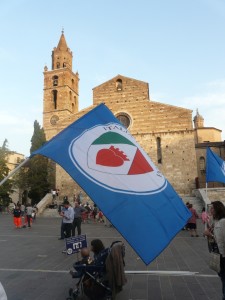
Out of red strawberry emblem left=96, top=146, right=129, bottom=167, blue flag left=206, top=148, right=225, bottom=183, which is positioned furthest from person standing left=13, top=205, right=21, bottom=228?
red strawberry emblem left=96, top=146, right=129, bottom=167

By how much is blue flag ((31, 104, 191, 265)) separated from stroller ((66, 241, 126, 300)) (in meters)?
0.83

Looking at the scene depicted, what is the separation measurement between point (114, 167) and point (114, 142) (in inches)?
24.9

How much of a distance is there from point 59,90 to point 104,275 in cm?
4515

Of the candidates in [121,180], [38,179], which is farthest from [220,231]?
[38,179]

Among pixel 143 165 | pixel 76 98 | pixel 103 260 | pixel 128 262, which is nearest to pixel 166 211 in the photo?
pixel 143 165

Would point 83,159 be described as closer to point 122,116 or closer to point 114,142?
point 114,142

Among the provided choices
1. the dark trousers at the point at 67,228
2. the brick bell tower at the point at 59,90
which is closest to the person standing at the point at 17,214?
the dark trousers at the point at 67,228

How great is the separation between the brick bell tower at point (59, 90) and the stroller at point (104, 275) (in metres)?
40.0

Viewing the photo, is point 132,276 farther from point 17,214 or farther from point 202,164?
point 202,164

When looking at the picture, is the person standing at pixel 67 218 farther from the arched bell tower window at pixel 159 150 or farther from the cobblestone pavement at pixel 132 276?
the arched bell tower window at pixel 159 150

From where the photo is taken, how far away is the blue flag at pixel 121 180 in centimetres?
387

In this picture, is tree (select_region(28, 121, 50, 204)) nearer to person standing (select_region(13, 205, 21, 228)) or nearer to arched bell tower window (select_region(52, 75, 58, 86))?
arched bell tower window (select_region(52, 75, 58, 86))

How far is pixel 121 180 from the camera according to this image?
440cm

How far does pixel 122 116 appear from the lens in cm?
3475
